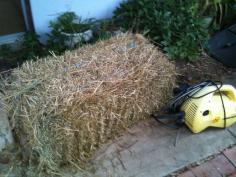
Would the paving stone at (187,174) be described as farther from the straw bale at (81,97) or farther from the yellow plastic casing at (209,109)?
the straw bale at (81,97)

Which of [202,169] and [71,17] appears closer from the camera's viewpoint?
[202,169]

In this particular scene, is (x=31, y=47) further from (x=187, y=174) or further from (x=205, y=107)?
(x=187, y=174)

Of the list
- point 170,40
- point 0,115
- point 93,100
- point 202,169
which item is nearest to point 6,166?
point 0,115

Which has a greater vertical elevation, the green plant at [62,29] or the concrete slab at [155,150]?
the green plant at [62,29]

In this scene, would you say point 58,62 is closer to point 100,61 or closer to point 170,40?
point 100,61

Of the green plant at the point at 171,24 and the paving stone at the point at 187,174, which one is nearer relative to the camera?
the paving stone at the point at 187,174

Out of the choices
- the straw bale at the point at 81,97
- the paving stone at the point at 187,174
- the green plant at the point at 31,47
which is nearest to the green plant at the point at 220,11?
the straw bale at the point at 81,97
